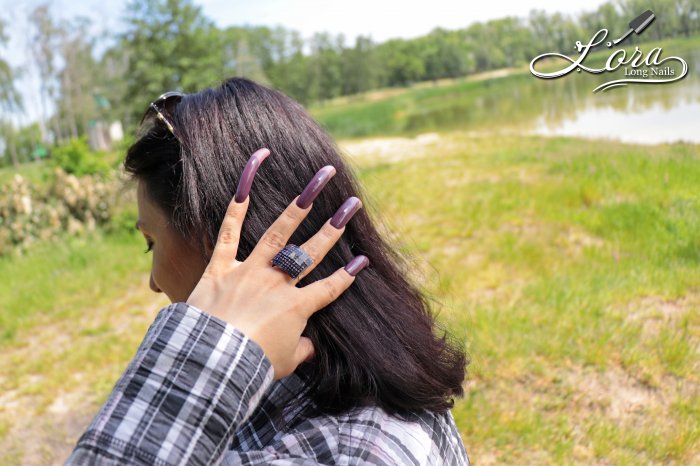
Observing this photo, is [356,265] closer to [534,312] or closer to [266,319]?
[266,319]

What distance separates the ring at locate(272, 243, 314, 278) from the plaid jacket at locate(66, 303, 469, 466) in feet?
0.52

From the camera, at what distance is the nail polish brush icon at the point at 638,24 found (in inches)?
95.9

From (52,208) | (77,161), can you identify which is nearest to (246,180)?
(52,208)

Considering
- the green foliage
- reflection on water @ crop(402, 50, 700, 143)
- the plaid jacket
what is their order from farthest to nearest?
the green foliage, reflection on water @ crop(402, 50, 700, 143), the plaid jacket

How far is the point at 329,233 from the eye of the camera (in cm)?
117

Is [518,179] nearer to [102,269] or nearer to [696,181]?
[696,181]

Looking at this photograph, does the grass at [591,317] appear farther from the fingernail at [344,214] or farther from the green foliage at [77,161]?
the green foliage at [77,161]

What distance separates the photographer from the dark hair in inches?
46.2

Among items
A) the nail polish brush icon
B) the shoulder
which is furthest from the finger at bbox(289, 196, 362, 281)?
the nail polish brush icon

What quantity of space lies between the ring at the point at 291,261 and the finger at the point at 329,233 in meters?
0.03

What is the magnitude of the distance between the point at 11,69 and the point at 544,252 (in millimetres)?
41264

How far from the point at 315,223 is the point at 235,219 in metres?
0.17

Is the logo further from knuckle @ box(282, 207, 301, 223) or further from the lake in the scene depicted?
knuckle @ box(282, 207, 301, 223)

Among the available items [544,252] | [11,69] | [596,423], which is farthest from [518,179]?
[11,69]
